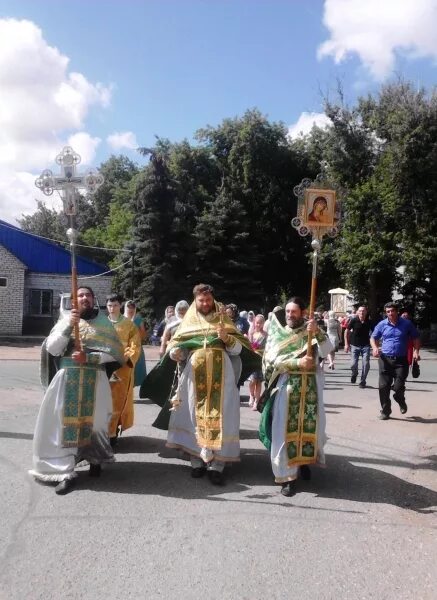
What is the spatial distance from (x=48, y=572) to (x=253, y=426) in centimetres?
543

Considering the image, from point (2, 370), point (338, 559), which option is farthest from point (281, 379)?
point (2, 370)

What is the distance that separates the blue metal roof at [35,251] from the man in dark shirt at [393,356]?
82.2 ft

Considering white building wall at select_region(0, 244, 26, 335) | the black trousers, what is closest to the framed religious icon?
the black trousers

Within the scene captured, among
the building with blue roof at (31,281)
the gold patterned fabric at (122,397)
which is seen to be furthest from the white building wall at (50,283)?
the gold patterned fabric at (122,397)

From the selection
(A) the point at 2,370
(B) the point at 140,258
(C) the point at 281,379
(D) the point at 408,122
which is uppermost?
(D) the point at 408,122

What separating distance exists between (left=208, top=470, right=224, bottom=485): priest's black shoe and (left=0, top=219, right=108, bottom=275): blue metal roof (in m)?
28.0

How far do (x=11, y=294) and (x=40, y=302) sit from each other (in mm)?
2198

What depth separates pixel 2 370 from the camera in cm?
1633

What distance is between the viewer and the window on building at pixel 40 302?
106 ft

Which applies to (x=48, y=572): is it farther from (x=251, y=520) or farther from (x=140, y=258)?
(x=140, y=258)

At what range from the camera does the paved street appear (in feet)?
12.6

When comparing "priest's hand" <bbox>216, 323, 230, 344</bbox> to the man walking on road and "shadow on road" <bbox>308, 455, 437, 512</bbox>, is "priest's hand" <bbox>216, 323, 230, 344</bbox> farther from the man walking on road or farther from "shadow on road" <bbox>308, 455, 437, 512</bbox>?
"shadow on road" <bbox>308, 455, 437, 512</bbox>

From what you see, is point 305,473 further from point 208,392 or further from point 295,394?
point 208,392

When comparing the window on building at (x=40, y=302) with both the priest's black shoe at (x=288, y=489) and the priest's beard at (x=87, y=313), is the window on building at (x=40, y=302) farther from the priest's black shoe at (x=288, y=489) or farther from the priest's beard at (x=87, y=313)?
the priest's black shoe at (x=288, y=489)
